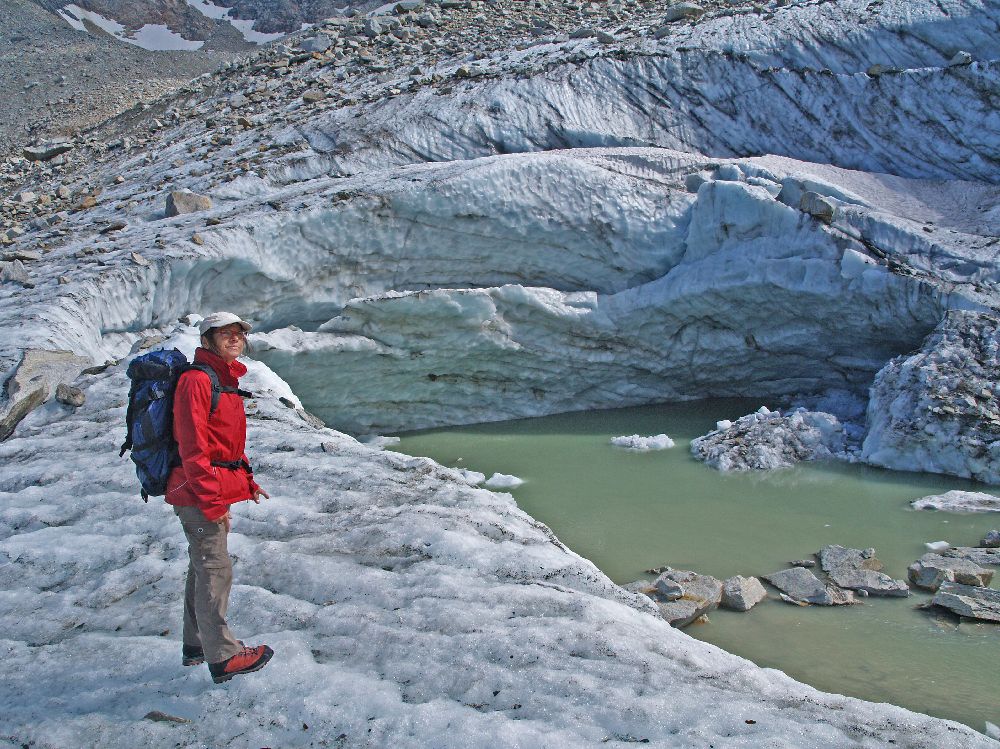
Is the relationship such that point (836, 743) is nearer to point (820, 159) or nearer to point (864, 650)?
point (864, 650)

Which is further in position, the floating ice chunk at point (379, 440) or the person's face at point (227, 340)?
the floating ice chunk at point (379, 440)

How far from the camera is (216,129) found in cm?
1260

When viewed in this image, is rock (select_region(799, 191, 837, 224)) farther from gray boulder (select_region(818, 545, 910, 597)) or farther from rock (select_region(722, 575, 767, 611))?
rock (select_region(722, 575, 767, 611))

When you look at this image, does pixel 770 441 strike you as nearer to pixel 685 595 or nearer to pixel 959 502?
pixel 959 502

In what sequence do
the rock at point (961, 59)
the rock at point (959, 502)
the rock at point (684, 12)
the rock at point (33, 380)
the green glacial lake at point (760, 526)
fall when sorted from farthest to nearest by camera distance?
the rock at point (684, 12) < the rock at point (961, 59) < the rock at point (959, 502) < the rock at point (33, 380) < the green glacial lake at point (760, 526)

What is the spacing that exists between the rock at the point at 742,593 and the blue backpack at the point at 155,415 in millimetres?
3698

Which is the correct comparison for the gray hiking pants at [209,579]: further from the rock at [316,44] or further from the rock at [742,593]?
the rock at [316,44]

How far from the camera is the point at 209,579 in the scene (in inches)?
125

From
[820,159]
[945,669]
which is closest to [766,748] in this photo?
[945,669]

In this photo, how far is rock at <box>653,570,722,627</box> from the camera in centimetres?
513

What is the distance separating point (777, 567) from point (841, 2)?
9411 mm

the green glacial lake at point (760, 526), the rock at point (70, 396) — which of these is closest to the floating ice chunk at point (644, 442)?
the green glacial lake at point (760, 526)

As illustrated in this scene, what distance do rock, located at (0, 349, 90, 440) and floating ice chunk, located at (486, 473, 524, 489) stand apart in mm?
3855

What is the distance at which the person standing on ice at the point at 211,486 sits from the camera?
308cm
